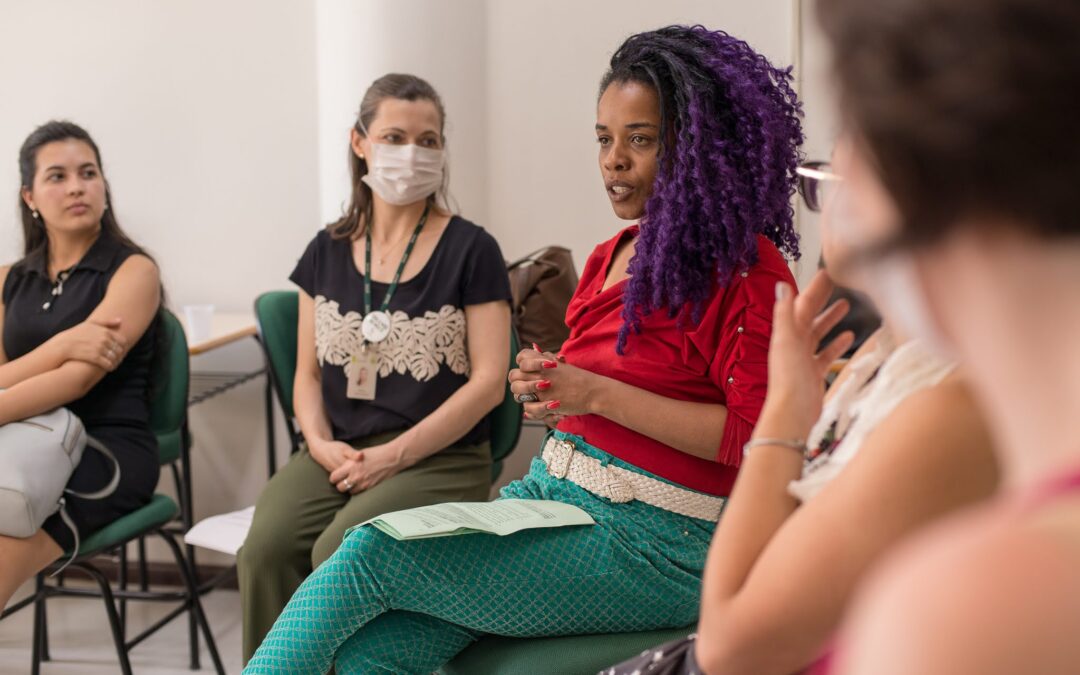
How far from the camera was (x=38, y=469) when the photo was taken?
227cm

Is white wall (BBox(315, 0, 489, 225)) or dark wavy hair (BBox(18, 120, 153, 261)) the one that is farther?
white wall (BBox(315, 0, 489, 225))

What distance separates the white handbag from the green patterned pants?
0.95 metres

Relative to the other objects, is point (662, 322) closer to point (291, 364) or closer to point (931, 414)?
point (931, 414)

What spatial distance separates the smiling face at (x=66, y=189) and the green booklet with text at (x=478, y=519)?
62.7 inches

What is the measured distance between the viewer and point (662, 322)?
5.71 feet

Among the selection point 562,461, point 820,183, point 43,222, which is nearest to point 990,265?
point 820,183

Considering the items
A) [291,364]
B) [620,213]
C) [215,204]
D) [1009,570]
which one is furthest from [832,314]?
[215,204]

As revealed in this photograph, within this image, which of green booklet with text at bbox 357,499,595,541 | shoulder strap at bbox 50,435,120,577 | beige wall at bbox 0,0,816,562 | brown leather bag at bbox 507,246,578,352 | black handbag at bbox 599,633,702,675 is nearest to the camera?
black handbag at bbox 599,633,702,675

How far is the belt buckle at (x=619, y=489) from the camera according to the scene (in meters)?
1.68

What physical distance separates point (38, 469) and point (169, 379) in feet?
1.65

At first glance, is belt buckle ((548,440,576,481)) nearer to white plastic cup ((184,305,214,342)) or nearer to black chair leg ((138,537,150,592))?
white plastic cup ((184,305,214,342))

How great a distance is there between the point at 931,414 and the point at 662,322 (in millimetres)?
904

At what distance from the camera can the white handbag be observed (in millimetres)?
2227

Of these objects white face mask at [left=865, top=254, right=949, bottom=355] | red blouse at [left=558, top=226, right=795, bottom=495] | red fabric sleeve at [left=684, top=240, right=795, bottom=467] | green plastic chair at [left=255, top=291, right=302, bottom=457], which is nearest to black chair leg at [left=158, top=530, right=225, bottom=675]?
green plastic chair at [left=255, top=291, right=302, bottom=457]
